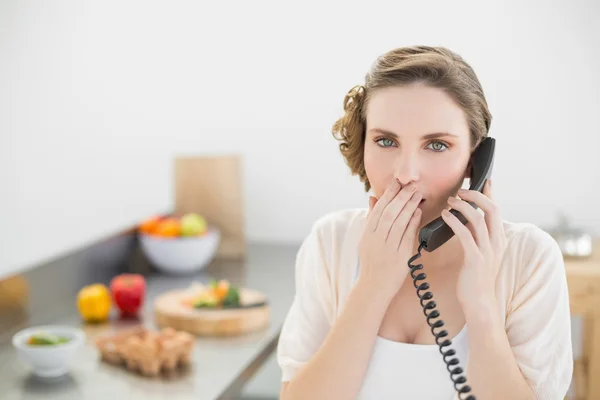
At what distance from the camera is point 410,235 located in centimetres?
133

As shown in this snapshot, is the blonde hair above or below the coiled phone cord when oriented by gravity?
above

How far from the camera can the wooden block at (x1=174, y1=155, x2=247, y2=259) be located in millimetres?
3119

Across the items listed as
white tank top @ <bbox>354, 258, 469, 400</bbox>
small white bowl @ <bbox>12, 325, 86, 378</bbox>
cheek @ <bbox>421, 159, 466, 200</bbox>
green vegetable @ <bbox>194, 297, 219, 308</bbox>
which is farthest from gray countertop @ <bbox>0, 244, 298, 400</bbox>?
cheek @ <bbox>421, 159, 466, 200</bbox>

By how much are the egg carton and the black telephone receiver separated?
0.80 meters

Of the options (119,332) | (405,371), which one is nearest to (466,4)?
(119,332)

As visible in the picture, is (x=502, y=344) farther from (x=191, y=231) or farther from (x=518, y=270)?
(x=191, y=231)

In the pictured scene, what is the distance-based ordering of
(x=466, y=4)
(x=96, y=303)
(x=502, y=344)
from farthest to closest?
1. (x=466, y=4)
2. (x=96, y=303)
3. (x=502, y=344)

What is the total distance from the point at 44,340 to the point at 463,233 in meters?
1.07

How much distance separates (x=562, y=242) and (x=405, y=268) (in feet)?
5.07

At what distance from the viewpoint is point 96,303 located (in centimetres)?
228

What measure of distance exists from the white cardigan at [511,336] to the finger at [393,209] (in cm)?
13

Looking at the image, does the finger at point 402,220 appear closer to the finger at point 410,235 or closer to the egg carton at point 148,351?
the finger at point 410,235

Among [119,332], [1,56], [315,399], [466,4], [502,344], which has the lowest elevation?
[119,332]

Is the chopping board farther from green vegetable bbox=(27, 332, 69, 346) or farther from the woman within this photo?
the woman
